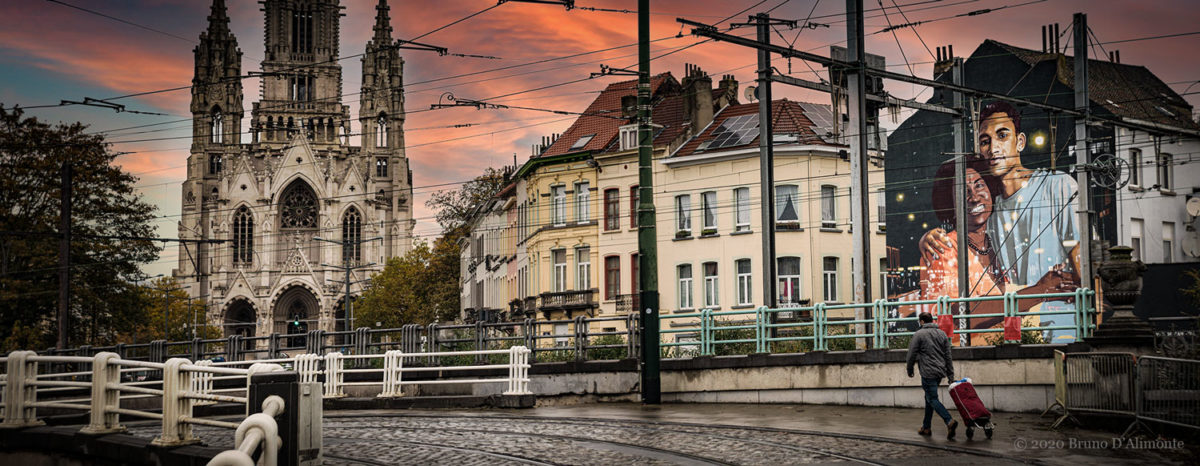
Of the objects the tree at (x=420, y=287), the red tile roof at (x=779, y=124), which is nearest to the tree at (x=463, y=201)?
the tree at (x=420, y=287)

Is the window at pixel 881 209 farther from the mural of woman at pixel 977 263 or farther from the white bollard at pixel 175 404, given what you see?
the white bollard at pixel 175 404

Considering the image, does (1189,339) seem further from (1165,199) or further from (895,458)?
(1165,199)

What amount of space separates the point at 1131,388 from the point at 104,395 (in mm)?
11459

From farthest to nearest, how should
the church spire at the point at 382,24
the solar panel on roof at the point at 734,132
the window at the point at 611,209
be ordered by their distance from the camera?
the church spire at the point at 382,24 < the window at the point at 611,209 < the solar panel on roof at the point at 734,132

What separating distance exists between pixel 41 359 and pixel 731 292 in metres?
35.9

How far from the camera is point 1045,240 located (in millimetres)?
42531

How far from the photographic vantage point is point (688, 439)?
14.0 meters

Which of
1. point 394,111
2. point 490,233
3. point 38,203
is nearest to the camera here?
point 38,203

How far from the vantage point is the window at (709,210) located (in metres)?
48.0

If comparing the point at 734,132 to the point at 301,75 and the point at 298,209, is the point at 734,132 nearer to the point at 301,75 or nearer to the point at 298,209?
the point at 298,209

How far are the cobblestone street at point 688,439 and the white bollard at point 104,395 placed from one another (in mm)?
1589

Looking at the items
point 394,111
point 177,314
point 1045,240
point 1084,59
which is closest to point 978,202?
point 1045,240

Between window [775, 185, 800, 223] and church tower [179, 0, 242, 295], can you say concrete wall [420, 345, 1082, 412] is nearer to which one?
window [775, 185, 800, 223]

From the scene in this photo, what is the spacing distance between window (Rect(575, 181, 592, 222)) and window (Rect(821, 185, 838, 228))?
1021 centimetres
